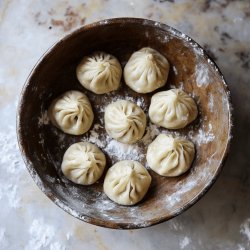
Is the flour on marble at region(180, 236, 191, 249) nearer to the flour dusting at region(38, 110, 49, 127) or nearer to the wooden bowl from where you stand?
the wooden bowl

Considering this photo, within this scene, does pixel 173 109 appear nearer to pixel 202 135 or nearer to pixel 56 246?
pixel 202 135

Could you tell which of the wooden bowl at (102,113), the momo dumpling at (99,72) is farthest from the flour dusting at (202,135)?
the momo dumpling at (99,72)

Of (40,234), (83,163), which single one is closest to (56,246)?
(40,234)

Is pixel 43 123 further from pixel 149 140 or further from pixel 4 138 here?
pixel 149 140

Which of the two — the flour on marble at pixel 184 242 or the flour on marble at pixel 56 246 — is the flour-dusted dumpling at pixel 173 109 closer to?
the flour on marble at pixel 184 242

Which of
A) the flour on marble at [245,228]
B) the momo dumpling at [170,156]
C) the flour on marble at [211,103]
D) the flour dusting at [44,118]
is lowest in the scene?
the flour on marble at [245,228]

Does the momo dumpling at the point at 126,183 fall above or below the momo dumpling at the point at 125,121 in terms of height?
below

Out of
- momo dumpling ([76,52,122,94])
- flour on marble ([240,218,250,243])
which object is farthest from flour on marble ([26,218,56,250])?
flour on marble ([240,218,250,243])
